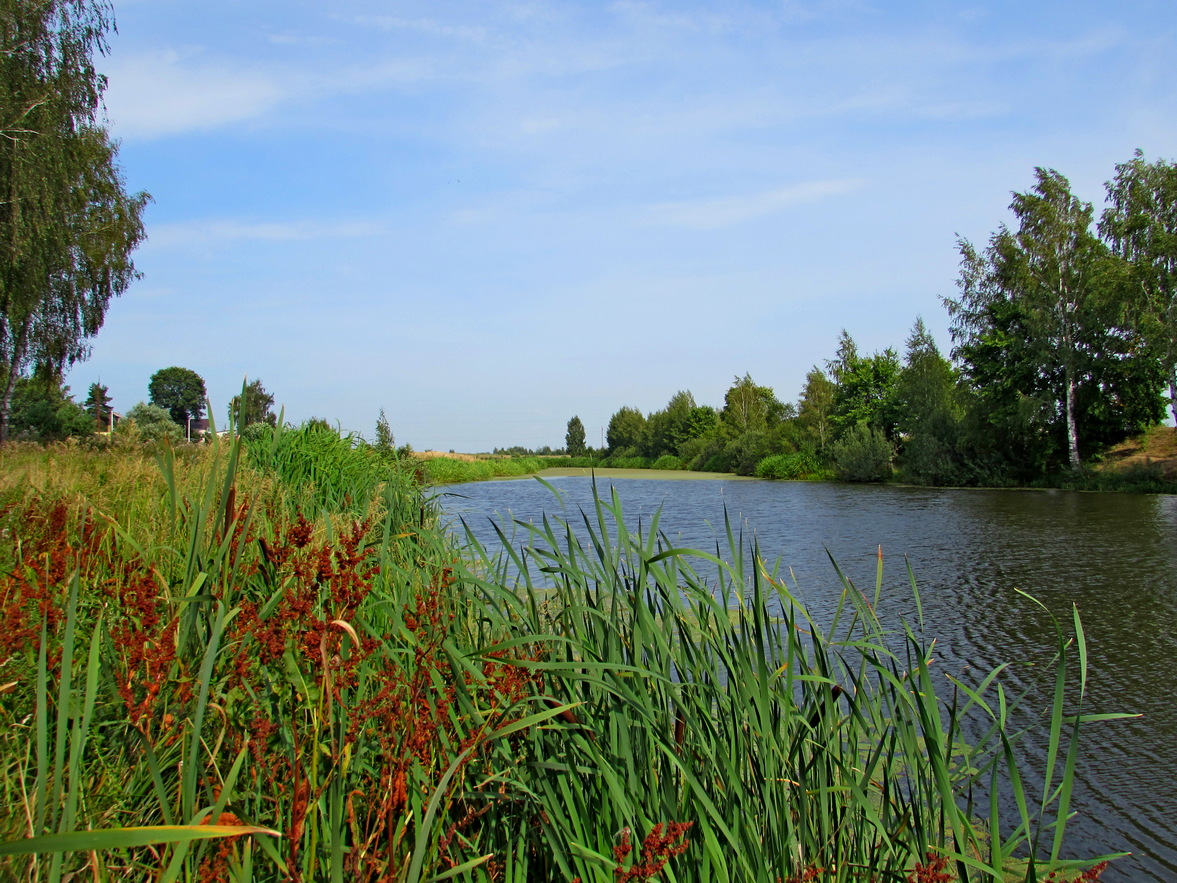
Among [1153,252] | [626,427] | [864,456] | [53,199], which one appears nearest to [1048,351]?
[1153,252]

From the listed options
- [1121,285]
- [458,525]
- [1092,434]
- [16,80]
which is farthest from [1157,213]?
[16,80]

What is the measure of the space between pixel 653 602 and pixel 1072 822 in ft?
9.93

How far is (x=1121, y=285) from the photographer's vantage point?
2178 cm

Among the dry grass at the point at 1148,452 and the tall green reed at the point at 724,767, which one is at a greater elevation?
the dry grass at the point at 1148,452

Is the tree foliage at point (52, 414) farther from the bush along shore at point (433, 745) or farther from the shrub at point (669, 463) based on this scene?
the shrub at point (669, 463)

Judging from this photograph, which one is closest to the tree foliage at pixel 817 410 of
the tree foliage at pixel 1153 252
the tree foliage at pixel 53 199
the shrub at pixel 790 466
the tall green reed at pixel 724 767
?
the shrub at pixel 790 466

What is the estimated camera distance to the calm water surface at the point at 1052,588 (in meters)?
4.05

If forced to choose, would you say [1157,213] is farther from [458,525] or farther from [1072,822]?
[1072,822]

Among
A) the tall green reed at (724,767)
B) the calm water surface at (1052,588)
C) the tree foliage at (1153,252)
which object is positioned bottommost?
the calm water surface at (1052,588)

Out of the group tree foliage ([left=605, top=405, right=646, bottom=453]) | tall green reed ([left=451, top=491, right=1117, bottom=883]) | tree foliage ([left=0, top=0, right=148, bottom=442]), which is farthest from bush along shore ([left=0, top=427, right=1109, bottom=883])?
tree foliage ([left=605, top=405, right=646, bottom=453])

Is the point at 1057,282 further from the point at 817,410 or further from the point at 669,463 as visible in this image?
the point at 669,463

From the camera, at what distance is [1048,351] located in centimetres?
2475

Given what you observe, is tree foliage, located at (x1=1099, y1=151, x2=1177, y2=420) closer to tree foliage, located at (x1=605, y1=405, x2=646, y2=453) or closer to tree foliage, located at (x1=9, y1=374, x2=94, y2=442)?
tree foliage, located at (x1=9, y1=374, x2=94, y2=442)

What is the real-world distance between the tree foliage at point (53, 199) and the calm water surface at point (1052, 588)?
10.4m
